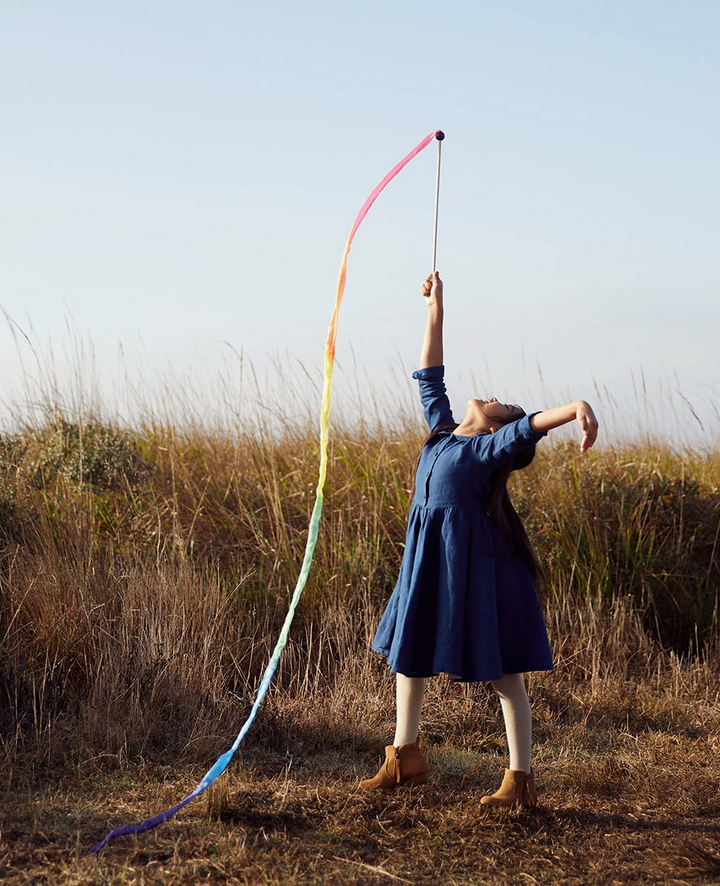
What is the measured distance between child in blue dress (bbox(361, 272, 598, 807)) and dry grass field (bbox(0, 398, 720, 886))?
204 millimetres

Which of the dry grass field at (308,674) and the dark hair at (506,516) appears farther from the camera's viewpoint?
the dark hair at (506,516)

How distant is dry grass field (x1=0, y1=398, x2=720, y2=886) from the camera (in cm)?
336

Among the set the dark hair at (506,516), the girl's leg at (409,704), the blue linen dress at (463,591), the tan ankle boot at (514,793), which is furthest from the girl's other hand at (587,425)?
the tan ankle boot at (514,793)

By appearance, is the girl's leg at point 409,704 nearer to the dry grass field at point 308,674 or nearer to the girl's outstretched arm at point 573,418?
the dry grass field at point 308,674

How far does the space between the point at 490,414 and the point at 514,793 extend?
56.0 inches

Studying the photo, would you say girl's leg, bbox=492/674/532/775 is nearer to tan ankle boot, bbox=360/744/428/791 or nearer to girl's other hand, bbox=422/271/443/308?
tan ankle boot, bbox=360/744/428/791

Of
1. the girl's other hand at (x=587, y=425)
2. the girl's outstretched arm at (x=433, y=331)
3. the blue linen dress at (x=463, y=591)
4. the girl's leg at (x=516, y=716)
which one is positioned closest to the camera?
the girl's other hand at (x=587, y=425)

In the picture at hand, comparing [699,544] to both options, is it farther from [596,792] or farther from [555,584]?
[596,792]

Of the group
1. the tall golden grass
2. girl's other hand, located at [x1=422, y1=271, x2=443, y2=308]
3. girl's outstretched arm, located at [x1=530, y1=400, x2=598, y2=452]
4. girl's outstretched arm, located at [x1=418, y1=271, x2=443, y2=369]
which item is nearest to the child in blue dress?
girl's outstretched arm, located at [x1=530, y1=400, x2=598, y2=452]

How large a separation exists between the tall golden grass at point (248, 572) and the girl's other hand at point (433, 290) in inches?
81.8

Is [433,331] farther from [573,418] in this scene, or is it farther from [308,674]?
[308,674]

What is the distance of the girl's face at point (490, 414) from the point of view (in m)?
3.79

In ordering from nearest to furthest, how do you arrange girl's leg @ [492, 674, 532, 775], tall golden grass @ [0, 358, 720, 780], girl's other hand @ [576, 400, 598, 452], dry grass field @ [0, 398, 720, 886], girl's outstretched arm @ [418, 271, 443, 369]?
girl's other hand @ [576, 400, 598, 452] → dry grass field @ [0, 398, 720, 886] → girl's leg @ [492, 674, 532, 775] → girl's outstretched arm @ [418, 271, 443, 369] → tall golden grass @ [0, 358, 720, 780]

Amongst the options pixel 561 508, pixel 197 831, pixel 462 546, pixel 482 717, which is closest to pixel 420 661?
pixel 462 546
